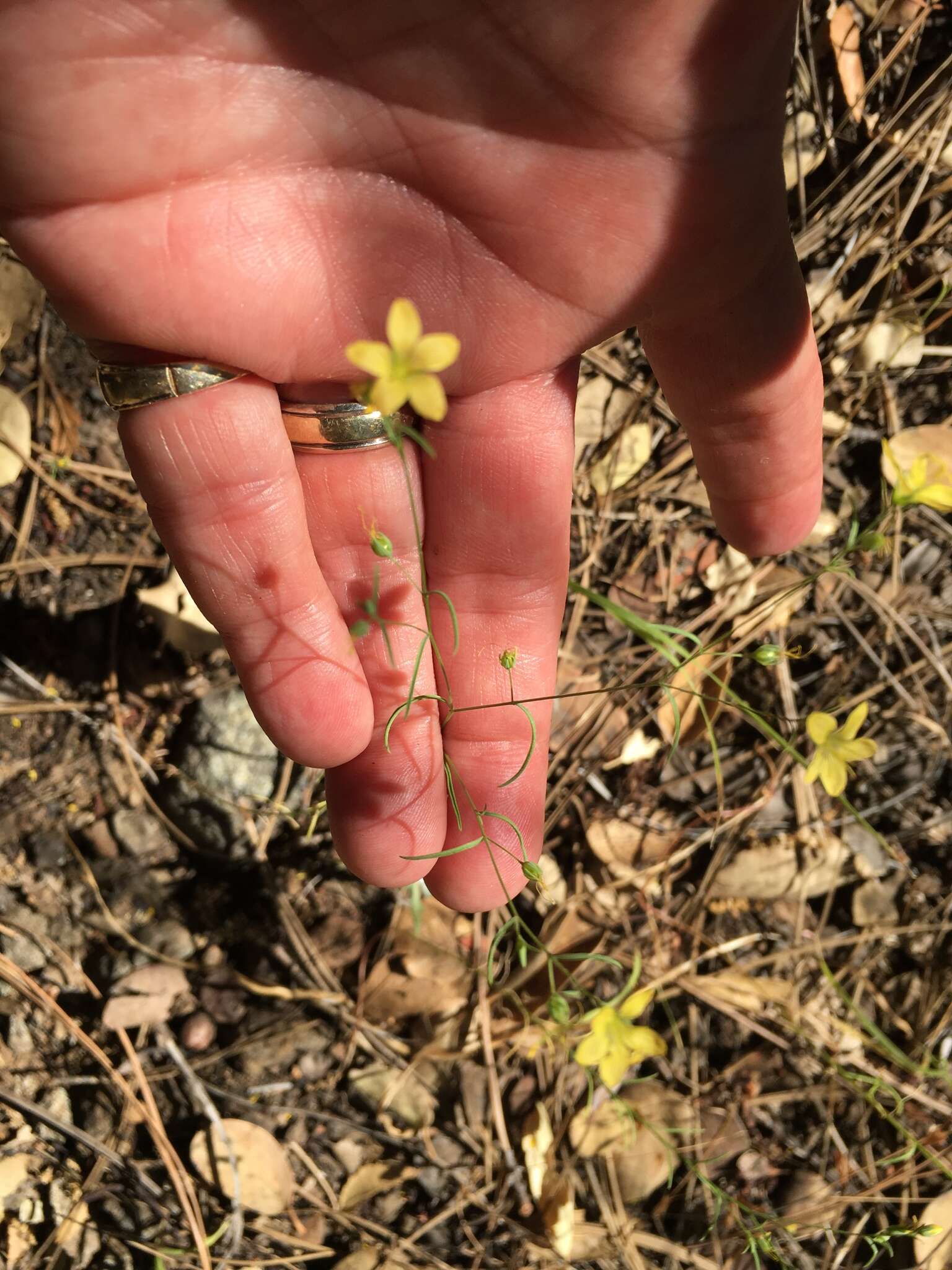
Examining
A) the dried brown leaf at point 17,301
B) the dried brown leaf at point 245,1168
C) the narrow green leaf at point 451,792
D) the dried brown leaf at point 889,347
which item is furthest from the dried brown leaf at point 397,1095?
the dried brown leaf at point 889,347

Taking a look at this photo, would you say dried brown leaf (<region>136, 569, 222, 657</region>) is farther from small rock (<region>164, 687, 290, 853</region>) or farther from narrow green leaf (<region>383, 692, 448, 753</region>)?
narrow green leaf (<region>383, 692, 448, 753</region>)

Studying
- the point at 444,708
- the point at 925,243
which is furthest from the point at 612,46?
the point at 925,243

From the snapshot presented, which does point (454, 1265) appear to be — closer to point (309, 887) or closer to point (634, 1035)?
point (634, 1035)

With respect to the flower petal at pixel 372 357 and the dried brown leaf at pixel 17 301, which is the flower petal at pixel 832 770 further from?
the dried brown leaf at pixel 17 301

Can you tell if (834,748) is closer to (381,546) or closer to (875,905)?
(875,905)

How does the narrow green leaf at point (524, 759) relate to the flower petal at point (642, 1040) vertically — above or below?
above

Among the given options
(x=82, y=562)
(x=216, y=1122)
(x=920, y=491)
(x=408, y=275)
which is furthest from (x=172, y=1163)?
(x=920, y=491)
